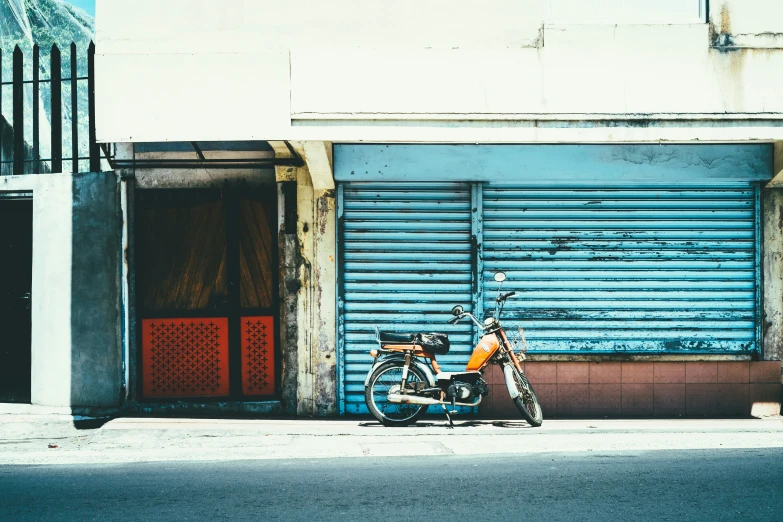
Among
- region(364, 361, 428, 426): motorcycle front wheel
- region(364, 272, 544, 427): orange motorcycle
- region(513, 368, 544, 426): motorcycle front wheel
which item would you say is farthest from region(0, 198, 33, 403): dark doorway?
region(513, 368, 544, 426): motorcycle front wheel

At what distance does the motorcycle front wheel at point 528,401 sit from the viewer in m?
8.91

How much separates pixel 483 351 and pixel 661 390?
2.59 metres

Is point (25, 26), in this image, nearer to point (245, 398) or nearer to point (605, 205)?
point (245, 398)

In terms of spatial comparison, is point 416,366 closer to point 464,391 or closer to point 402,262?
point 464,391

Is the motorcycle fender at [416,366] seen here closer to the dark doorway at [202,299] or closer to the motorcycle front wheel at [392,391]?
the motorcycle front wheel at [392,391]

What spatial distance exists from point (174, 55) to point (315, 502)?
17.9 ft

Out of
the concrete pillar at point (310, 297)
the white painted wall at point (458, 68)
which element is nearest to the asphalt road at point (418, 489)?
the concrete pillar at point (310, 297)

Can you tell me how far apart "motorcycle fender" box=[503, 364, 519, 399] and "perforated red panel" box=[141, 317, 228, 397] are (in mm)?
3616

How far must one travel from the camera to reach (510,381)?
880 cm

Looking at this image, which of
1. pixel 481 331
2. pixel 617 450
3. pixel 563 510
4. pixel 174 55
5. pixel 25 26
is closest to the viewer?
pixel 563 510

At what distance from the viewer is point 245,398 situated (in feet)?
32.8

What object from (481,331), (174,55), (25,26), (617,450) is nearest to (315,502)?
(617,450)

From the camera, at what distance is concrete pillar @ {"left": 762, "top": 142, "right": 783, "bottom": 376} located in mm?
9727

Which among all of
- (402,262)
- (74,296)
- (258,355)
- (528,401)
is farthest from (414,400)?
(74,296)
